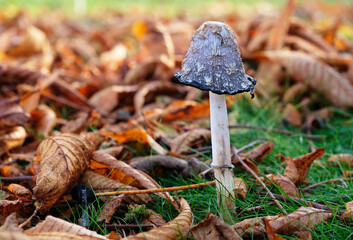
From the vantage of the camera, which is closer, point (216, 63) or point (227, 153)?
point (216, 63)

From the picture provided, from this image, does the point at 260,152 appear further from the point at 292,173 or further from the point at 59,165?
the point at 59,165

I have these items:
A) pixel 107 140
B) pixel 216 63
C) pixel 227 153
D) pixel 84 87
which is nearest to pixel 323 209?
pixel 227 153

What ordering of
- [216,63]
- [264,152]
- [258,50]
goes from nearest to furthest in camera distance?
[216,63] < [264,152] < [258,50]

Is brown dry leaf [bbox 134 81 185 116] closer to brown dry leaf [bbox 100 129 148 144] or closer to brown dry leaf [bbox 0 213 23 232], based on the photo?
brown dry leaf [bbox 100 129 148 144]

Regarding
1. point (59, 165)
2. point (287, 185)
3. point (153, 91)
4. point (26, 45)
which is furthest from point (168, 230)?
point (26, 45)

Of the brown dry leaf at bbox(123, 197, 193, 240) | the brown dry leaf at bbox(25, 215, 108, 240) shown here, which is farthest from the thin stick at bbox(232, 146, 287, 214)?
the brown dry leaf at bbox(25, 215, 108, 240)

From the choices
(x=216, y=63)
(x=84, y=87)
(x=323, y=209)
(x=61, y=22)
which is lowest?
(x=323, y=209)

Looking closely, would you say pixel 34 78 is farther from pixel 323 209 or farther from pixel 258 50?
pixel 323 209
